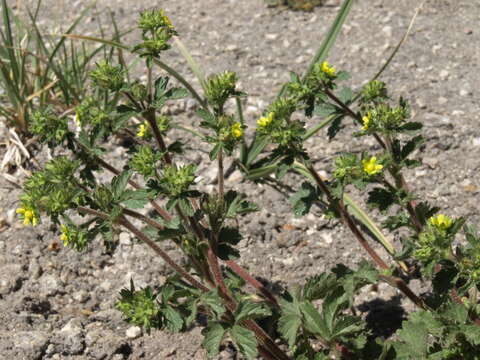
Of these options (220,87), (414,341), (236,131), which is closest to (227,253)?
(236,131)

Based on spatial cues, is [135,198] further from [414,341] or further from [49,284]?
[49,284]

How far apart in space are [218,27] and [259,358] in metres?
2.76

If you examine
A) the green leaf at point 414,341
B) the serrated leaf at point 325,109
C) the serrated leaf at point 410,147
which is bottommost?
the green leaf at point 414,341

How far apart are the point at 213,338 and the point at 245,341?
0.10 metres

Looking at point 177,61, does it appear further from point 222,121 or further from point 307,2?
point 222,121

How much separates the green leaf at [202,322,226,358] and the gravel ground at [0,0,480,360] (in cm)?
60

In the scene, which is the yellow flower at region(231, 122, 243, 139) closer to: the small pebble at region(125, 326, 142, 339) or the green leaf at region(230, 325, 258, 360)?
the green leaf at region(230, 325, 258, 360)

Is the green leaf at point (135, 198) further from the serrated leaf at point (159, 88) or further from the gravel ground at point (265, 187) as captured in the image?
the gravel ground at point (265, 187)

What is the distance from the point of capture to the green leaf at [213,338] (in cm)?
191

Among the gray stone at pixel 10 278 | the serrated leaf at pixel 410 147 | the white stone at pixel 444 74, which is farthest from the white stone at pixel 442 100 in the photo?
the gray stone at pixel 10 278

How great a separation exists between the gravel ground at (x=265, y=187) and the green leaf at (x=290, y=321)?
53cm

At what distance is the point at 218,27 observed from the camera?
14.9 feet

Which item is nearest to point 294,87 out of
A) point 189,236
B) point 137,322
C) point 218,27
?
point 189,236

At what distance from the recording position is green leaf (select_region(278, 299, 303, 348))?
6.46 feet
